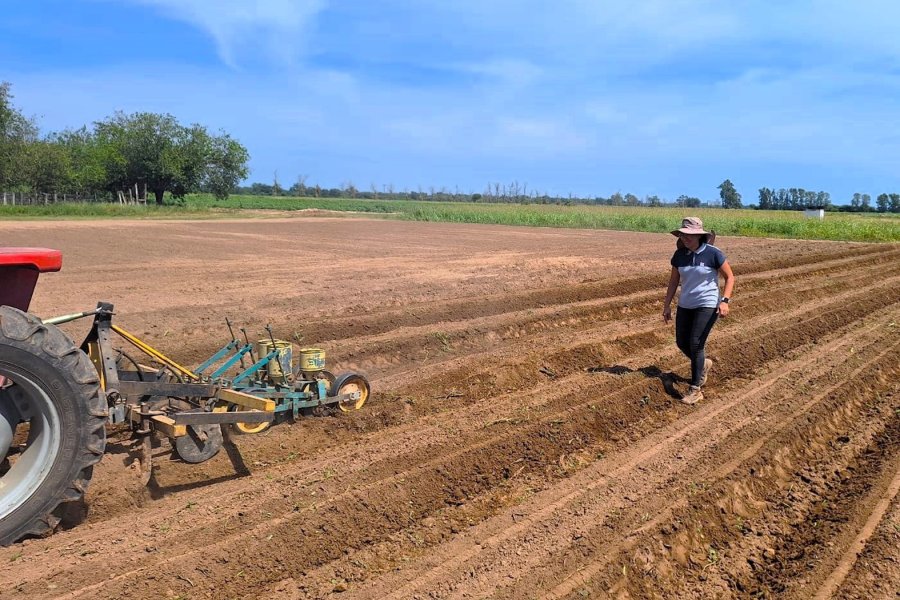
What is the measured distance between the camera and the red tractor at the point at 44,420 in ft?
10.7

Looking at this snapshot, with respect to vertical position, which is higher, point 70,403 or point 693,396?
point 70,403

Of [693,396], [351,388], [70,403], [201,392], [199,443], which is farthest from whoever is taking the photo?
[693,396]

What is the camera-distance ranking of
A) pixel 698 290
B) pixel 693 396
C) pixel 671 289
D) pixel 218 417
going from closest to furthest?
pixel 218 417 → pixel 693 396 → pixel 698 290 → pixel 671 289

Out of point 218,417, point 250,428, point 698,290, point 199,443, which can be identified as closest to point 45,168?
point 250,428

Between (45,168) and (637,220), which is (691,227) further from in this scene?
(45,168)

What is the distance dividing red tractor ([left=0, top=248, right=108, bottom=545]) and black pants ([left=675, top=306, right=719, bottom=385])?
513 centimetres

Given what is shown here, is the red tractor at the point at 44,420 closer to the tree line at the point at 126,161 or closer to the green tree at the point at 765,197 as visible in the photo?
the tree line at the point at 126,161

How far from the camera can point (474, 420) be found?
561cm

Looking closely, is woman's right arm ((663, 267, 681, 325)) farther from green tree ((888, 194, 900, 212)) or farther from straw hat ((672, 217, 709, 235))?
green tree ((888, 194, 900, 212))

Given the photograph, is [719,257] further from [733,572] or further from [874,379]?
[733,572]

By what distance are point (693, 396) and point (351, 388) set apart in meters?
3.20

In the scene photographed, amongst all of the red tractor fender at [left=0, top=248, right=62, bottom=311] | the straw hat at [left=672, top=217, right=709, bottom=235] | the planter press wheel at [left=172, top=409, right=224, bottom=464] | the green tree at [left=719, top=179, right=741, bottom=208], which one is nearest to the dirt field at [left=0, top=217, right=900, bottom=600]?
the planter press wheel at [left=172, top=409, right=224, bottom=464]

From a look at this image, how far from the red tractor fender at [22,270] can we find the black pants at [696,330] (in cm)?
531

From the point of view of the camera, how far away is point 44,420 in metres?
3.38
